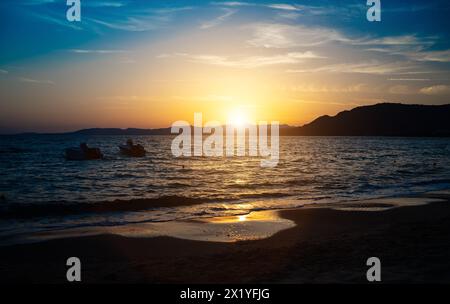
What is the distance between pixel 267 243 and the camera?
11.4m

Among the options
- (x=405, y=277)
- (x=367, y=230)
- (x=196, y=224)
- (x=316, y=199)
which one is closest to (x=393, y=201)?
(x=316, y=199)

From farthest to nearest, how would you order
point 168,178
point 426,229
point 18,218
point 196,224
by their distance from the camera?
point 168,178 → point 18,218 → point 196,224 → point 426,229

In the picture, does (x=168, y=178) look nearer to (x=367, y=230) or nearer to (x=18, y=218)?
(x=18, y=218)

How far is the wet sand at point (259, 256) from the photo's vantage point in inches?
310

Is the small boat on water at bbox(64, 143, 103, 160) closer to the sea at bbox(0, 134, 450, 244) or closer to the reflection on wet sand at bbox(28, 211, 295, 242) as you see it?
the sea at bbox(0, 134, 450, 244)

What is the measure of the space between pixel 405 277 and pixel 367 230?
5.80 m

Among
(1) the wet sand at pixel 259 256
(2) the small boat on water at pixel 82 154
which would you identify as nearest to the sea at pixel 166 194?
(1) the wet sand at pixel 259 256

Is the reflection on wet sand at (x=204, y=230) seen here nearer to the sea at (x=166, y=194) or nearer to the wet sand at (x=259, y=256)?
the wet sand at (x=259, y=256)

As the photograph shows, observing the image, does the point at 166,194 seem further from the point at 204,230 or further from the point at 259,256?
the point at 259,256

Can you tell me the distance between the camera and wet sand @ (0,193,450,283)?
788 centimetres

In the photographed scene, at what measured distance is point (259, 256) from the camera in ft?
31.4

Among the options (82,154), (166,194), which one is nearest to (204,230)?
(166,194)

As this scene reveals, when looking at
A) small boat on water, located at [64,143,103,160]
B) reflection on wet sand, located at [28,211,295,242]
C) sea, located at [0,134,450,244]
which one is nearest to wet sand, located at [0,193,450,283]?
reflection on wet sand, located at [28,211,295,242]

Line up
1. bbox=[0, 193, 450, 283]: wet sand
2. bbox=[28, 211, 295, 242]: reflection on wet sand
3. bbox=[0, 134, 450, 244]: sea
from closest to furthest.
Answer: bbox=[0, 193, 450, 283]: wet sand, bbox=[28, 211, 295, 242]: reflection on wet sand, bbox=[0, 134, 450, 244]: sea
